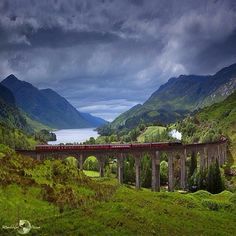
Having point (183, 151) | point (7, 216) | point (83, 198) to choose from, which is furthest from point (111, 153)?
point (7, 216)

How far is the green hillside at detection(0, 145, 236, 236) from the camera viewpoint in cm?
5534

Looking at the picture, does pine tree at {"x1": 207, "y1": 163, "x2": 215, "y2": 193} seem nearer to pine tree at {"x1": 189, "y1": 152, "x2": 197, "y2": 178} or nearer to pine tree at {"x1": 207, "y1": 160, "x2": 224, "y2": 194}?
pine tree at {"x1": 207, "y1": 160, "x2": 224, "y2": 194}

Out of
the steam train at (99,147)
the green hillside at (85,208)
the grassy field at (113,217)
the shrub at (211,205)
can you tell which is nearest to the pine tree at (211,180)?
the steam train at (99,147)

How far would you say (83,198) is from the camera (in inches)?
2682

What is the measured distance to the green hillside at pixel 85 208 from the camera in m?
55.3

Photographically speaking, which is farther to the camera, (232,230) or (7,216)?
(232,230)

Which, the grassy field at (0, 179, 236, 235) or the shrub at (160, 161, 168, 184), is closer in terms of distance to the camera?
the grassy field at (0, 179, 236, 235)

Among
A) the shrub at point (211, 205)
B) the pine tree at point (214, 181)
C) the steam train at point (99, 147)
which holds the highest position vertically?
the steam train at point (99, 147)

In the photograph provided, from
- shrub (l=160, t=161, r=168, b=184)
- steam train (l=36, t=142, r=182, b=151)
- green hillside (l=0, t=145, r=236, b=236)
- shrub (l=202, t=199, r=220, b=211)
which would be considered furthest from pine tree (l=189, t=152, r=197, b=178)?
shrub (l=202, t=199, r=220, b=211)

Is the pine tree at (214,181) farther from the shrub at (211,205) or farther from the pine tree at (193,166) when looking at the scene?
the shrub at (211,205)

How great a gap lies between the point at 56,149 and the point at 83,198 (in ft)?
240

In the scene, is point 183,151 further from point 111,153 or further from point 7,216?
point 7,216

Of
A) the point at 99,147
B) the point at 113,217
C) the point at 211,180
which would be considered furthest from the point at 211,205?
the point at 99,147

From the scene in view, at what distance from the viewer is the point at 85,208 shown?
204ft
